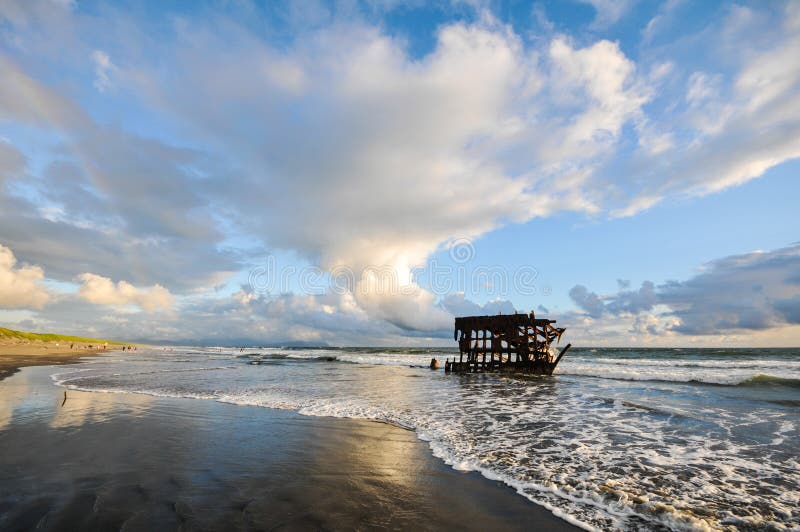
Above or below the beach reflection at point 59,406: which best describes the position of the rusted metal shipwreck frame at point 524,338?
above

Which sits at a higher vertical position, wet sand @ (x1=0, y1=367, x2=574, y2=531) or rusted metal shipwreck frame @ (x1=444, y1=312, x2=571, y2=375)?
rusted metal shipwreck frame @ (x1=444, y1=312, x2=571, y2=375)

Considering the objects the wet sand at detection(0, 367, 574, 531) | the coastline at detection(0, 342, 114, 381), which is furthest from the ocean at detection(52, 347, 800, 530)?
the coastline at detection(0, 342, 114, 381)

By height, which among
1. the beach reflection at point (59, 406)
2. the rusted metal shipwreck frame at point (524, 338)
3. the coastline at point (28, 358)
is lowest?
the coastline at point (28, 358)

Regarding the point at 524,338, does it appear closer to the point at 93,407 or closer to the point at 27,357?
the point at 93,407

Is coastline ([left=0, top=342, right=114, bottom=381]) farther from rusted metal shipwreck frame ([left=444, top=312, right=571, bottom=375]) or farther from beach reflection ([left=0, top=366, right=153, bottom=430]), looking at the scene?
rusted metal shipwreck frame ([left=444, top=312, right=571, bottom=375])

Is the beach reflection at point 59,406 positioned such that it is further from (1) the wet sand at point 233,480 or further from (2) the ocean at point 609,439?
(2) the ocean at point 609,439

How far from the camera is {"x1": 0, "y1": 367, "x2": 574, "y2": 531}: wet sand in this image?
502cm

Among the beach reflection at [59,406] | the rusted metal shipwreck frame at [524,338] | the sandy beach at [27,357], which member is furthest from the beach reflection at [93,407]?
the rusted metal shipwreck frame at [524,338]

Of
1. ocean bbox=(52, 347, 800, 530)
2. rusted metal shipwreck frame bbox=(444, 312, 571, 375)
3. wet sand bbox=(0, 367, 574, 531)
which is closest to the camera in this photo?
wet sand bbox=(0, 367, 574, 531)

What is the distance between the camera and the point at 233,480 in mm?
6430

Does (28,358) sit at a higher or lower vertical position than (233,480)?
lower

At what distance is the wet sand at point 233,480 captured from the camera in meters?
5.02

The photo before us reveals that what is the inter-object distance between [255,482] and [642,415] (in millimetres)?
13195

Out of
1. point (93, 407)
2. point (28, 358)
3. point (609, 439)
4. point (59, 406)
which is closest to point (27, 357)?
point (28, 358)
